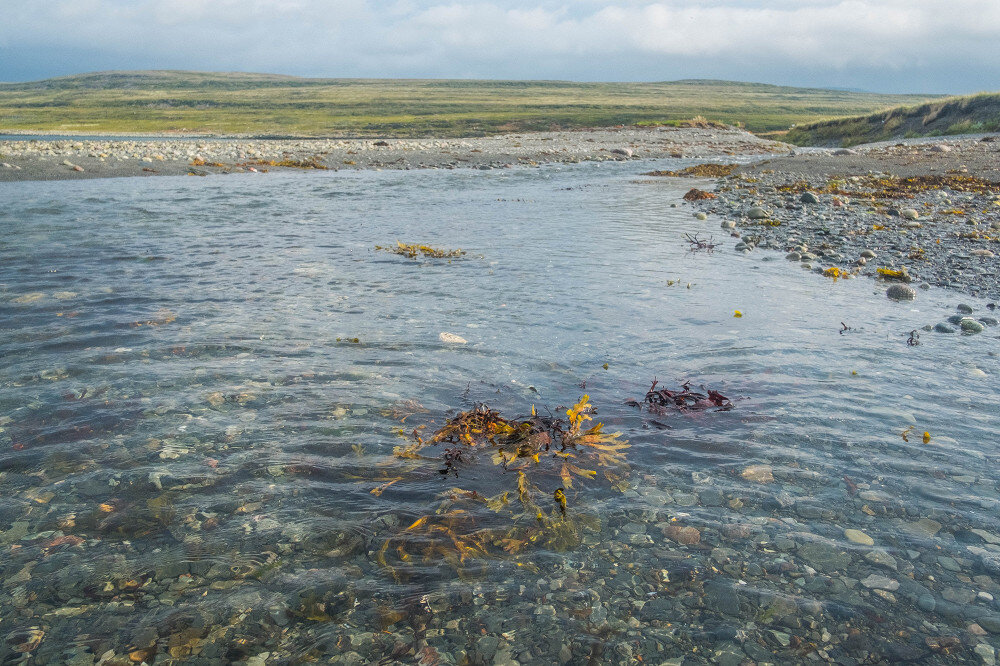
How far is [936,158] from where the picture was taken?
30250mm

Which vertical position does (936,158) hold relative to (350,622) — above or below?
above

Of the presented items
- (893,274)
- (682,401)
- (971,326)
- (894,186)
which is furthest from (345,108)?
(682,401)

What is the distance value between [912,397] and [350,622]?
5754mm

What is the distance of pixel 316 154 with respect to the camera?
1524 inches

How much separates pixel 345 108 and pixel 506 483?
410ft

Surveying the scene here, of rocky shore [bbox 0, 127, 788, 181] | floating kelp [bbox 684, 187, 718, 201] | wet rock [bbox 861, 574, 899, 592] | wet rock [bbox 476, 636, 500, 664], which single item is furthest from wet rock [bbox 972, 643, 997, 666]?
rocky shore [bbox 0, 127, 788, 181]

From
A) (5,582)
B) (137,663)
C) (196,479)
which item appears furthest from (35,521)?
(137,663)

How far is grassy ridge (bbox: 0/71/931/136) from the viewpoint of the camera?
284 ft

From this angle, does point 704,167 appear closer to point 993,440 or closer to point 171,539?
point 993,440

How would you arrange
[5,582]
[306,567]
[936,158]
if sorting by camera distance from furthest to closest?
[936,158], [306,567], [5,582]

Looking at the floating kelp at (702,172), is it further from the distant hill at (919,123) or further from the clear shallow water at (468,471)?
the clear shallow water at (468,471)

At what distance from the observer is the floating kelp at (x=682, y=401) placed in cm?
586

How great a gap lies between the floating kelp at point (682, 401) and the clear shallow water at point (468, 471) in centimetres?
19

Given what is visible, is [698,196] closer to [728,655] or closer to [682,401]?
[682,401]
